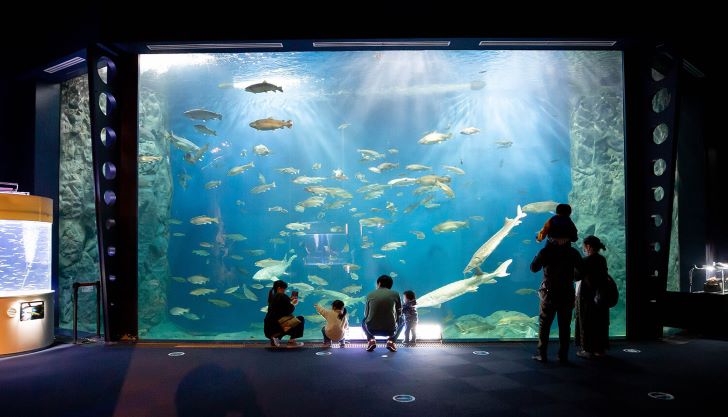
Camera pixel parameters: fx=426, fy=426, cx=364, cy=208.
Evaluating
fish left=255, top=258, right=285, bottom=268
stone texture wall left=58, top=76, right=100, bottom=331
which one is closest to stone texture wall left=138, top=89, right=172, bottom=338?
stone texture wall left=58, top=76, right=100, bottom=331

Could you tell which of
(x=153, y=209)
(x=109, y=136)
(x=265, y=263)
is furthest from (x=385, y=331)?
(x=153, y=209)

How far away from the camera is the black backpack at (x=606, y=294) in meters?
4.92

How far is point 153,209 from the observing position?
37.1ft

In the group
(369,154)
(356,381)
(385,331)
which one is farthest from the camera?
(369,154)

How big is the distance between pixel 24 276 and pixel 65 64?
→ 3.26 meters

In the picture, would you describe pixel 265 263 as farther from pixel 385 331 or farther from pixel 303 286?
pixel 385 331

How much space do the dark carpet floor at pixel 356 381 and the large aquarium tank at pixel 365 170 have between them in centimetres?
281

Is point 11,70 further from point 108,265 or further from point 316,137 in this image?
point 316,137

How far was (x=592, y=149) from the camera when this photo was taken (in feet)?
38.0

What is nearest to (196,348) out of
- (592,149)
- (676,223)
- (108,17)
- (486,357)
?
(486,357)

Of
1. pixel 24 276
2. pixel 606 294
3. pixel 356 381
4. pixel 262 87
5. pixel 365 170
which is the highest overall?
pixel 365 170

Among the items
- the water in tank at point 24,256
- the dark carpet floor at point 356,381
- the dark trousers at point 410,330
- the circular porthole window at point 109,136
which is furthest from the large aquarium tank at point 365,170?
the dark trousers at point 410,330

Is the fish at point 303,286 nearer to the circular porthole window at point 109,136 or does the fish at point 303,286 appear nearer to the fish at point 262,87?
the fish at point 262,87

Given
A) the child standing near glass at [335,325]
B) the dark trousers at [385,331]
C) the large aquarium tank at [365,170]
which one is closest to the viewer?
the dark trousers at [385,331]
